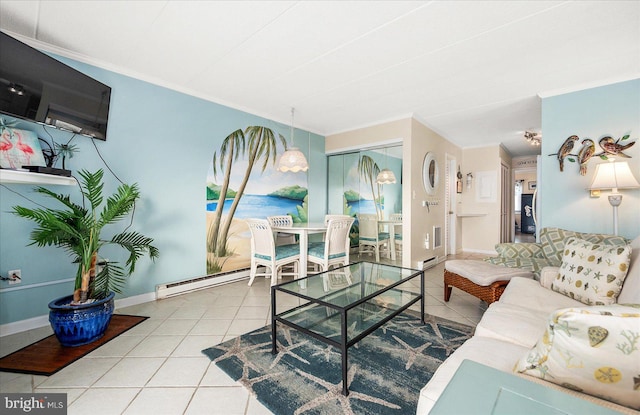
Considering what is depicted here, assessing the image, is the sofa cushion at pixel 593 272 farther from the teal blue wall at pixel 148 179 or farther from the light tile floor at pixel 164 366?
the teal blue wall at pixel 148 179

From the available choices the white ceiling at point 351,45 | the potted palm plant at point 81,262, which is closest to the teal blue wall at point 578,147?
the white ceiling at point 351,45

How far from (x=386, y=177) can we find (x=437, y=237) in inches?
58.4

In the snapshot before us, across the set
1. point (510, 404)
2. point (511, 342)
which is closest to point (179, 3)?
point (510, 404)

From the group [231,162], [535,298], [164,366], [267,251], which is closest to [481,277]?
[535,298]

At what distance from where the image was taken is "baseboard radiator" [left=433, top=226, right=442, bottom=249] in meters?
4.64

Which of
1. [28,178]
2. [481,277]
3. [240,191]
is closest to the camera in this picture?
[28,178]

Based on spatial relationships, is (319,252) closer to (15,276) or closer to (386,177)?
(386,177)

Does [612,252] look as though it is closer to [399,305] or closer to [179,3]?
[399,305]

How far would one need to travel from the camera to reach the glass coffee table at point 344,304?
154cm

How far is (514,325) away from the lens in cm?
138

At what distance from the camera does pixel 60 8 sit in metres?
1.86

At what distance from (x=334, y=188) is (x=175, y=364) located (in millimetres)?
3831

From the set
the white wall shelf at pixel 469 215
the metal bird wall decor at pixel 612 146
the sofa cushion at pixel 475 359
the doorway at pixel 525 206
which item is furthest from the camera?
the doorway at pixel 525 206

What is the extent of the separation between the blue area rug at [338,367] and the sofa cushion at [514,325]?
45 centimetres
